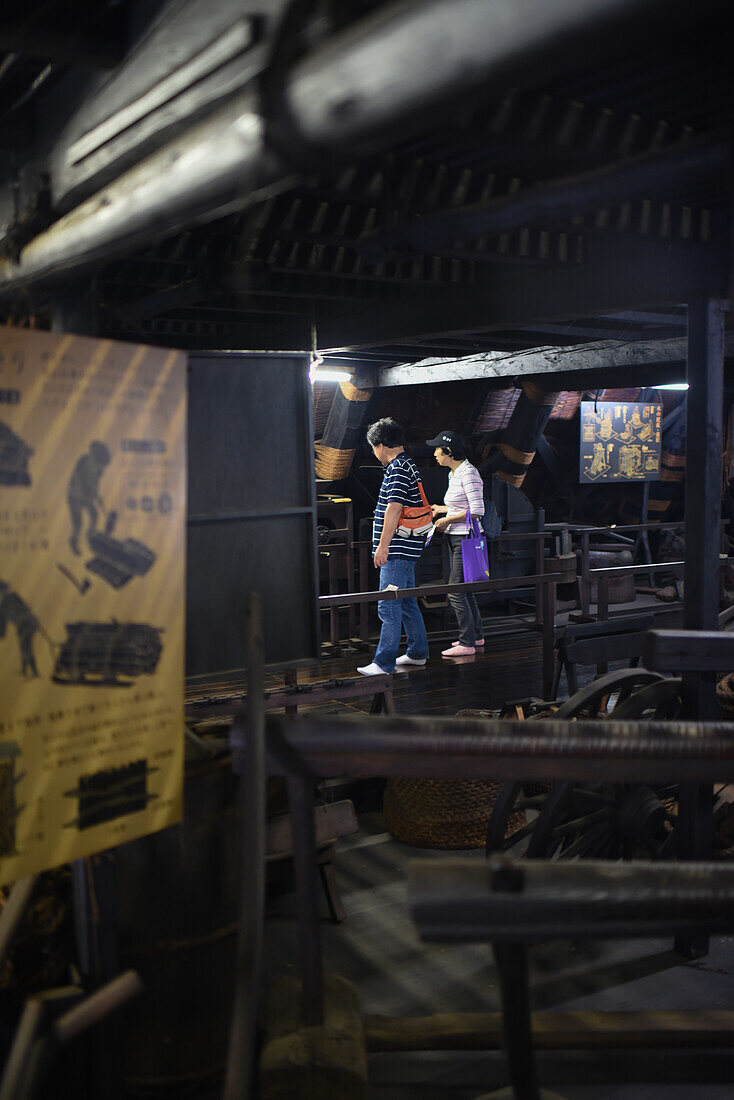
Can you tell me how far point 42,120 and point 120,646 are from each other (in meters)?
1.85

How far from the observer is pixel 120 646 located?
252 centimetres

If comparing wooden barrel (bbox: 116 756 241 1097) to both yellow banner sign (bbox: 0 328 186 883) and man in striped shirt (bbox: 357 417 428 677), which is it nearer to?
yellow banner sign (bbox: 0 328 186 883)

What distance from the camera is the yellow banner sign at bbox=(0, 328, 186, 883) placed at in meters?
2.29

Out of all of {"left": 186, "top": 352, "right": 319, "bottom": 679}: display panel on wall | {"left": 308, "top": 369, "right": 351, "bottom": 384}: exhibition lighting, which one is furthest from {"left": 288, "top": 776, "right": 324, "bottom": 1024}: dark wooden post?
{"left": 308, "top": 369, "right": 351, "bottom": 384}: exhibition lighting

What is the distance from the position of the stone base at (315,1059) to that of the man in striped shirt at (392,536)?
5.51 metres

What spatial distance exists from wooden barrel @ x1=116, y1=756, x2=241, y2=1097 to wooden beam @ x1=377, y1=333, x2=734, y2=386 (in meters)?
6.80

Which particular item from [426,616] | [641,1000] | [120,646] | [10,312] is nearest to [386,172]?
[10,312]

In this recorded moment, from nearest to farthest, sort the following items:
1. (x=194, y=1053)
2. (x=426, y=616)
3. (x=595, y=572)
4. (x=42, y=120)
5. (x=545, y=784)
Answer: (x=42, y=120)
(x=194, y=1053)
(x=545, y=784)
(x=595, y=572)
(x=426, y=616)

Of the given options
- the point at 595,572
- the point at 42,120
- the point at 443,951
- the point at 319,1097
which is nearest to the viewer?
the point at 319,1097

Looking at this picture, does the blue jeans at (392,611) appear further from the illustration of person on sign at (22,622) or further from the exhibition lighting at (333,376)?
the illustration of person on sign at (22,622)

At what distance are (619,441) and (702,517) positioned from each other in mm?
10352

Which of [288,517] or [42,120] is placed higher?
[42,120]

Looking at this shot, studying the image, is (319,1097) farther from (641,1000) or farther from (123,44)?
(123,44)

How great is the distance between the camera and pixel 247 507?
4227 millimetres
